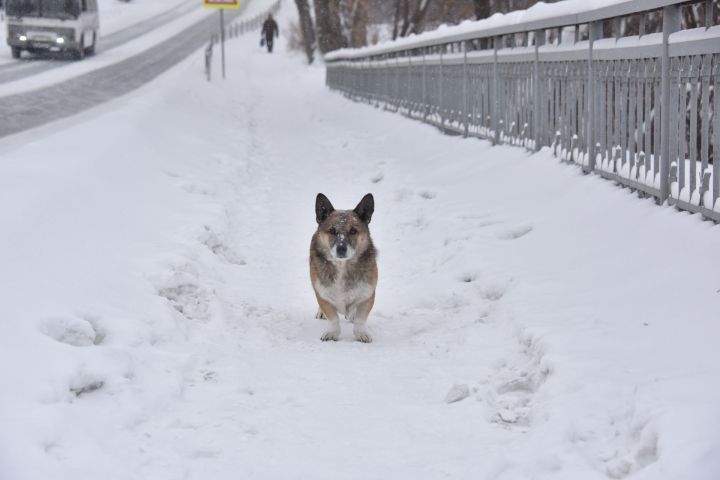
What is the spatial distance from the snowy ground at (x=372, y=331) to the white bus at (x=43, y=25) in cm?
2475

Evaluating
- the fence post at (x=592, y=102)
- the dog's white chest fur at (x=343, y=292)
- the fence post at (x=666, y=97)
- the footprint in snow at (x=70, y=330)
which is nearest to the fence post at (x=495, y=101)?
the fence post at (x=592, y=102)

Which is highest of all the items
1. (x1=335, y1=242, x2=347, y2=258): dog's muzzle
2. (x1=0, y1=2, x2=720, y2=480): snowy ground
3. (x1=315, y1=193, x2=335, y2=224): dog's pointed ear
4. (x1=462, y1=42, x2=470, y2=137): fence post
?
(x1=462, y1=42, x2=470, y2=137): fence post

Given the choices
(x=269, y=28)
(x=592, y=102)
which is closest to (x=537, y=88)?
(x=592, y=102)

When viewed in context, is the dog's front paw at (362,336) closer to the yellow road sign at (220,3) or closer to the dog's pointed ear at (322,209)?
the dog's pointed ear at (322,209)

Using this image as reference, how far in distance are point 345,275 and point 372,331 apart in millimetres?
592

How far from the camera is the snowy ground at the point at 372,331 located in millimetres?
4742

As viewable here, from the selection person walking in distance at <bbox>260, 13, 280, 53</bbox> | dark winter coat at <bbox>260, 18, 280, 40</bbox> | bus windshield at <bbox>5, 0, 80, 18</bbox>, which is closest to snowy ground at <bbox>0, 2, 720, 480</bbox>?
bus windshield at <bbox>5, 0, 80, 18</bbox>

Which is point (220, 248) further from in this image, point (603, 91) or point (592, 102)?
point (603, 91)

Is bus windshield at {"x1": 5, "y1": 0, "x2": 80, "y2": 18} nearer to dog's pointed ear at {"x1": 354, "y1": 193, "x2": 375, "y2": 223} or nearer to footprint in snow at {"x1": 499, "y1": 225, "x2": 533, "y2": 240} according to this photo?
footprint in snow at {"x1": 499, "y1": 225, "x2": 533, "y2": 240}

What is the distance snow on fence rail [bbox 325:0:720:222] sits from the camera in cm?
722

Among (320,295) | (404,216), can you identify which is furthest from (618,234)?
(404,216)

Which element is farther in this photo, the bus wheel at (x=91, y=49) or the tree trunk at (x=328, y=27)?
the tree trunk at (x=328, y=27)

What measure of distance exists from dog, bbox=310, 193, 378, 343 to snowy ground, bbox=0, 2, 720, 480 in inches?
9.8

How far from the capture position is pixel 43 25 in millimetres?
35156
